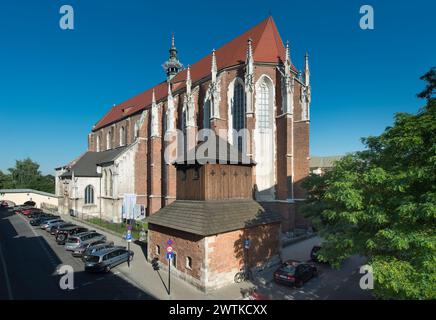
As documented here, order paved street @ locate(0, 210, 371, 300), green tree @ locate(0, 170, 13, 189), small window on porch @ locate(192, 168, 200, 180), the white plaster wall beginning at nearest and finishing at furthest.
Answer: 1. paved street @ locate(0, 210, 371, 300)
2. small window on porch @ locate(192, 168, 200, 180)
3. the white plaster wall
4. green tree @ locate(0, 170, 13, 189)

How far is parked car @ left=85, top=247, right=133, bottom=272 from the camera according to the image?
14992 mm

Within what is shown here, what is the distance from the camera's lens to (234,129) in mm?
26312

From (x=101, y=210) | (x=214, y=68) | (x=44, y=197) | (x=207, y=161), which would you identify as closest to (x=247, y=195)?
(x=207, y=161)

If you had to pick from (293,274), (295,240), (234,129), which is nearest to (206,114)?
(234,129)

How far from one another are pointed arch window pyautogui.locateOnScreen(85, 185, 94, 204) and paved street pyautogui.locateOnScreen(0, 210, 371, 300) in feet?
54.9

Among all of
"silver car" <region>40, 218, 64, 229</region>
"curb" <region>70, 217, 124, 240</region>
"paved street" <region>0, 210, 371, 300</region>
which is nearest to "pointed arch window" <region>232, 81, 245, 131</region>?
"paved street" <region>0, 210, 371, 300</region>

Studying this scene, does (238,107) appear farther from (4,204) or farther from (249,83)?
(4,204)

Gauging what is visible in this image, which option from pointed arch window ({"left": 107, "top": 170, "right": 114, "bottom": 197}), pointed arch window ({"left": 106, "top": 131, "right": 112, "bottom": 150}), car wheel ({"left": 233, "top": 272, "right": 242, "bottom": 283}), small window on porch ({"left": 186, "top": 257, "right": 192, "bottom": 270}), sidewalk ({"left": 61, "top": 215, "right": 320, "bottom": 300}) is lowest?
sidewalk ({"left": 61, "top": 215, "right": 320, "bottom": 300})

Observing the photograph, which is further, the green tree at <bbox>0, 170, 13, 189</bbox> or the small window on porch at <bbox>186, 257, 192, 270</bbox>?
the green tree at <bbox>0, 170, 13, 189</bbox>

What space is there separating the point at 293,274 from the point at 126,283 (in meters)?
8.71

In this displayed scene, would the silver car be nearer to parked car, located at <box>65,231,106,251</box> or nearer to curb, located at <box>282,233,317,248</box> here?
parked car, located at <box>65,231,106,251</box>

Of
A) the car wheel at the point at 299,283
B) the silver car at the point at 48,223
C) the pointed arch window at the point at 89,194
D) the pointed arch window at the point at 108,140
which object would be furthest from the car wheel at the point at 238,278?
the pointed arch window at the point at 108,140

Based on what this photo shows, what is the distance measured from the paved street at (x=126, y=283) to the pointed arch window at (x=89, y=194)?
54.9ft
